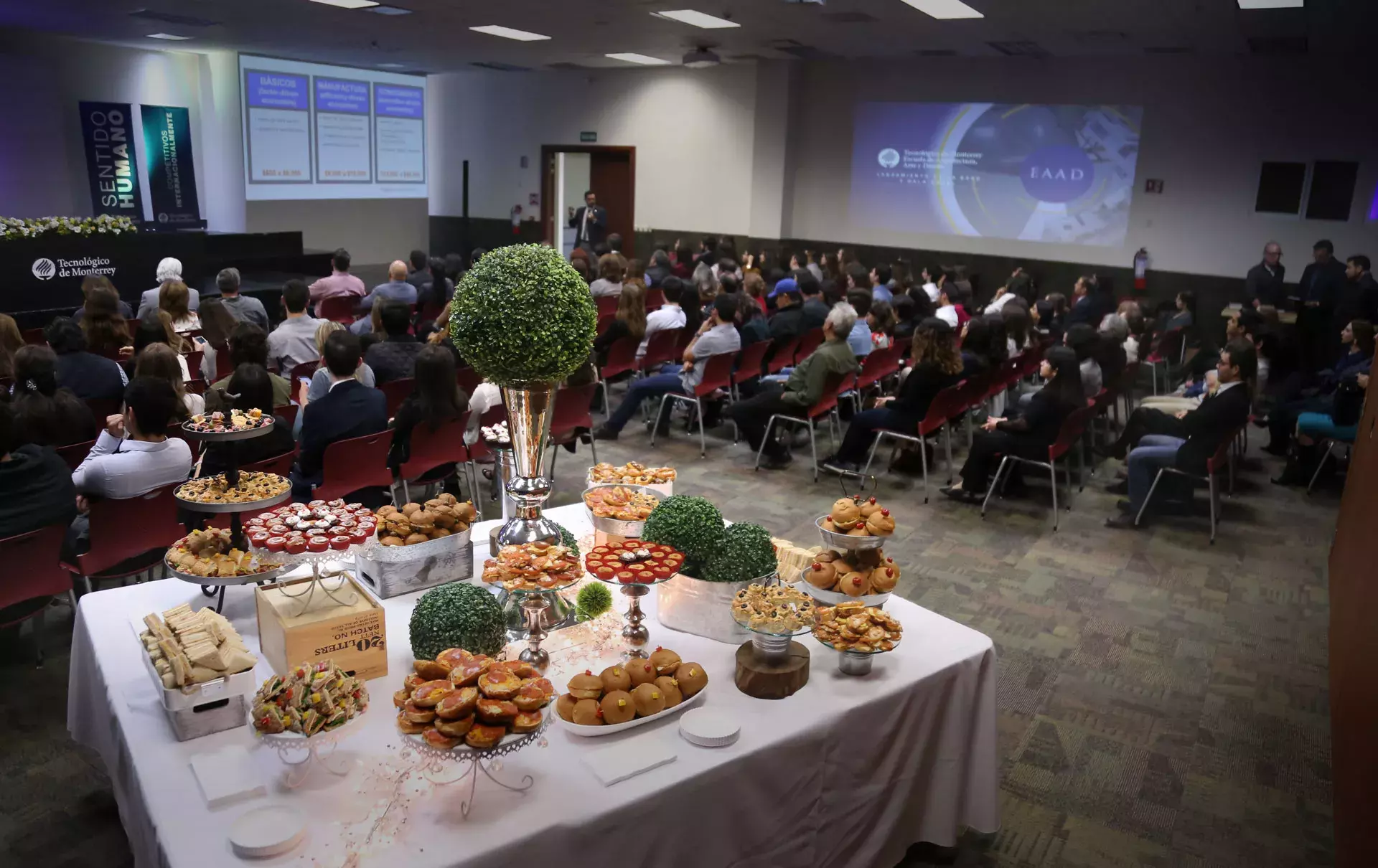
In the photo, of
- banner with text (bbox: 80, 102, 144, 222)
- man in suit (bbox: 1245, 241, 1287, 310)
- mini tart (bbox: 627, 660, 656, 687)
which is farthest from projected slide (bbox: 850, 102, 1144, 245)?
mini tart (bbox: 627, 660, 656, 687)

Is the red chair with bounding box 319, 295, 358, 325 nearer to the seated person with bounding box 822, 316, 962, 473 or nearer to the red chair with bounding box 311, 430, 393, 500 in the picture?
the red chair with bounding box 311, 430, 393, 500

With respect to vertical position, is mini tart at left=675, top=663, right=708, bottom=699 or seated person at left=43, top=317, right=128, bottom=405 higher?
seated person at left=43, top=317, right=128, bottom=405

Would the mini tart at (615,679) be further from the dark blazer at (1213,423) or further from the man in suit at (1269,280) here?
the man in suit at (1269,280)

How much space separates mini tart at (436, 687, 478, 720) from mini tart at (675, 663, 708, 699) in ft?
1.98

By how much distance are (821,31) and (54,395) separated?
8.96 meters

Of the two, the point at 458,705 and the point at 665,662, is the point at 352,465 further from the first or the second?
the point at 458,705

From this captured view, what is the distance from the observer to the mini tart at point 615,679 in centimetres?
223

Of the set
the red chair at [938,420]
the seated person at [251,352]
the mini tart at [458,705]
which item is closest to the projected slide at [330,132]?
the seated person at [251,352]

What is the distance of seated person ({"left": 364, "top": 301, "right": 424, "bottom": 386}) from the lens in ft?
19.6

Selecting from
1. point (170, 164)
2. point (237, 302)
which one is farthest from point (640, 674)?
point (170, 164)

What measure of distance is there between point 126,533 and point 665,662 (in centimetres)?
271

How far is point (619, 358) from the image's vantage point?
7871mm

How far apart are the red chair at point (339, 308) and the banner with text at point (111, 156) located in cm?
688

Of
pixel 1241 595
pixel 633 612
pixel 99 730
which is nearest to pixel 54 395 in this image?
pixel 99 730
